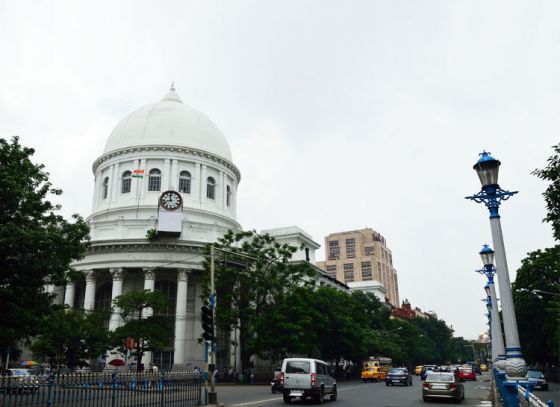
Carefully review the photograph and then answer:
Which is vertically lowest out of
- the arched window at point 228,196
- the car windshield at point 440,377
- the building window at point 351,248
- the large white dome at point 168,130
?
the car windshield at point 440,377

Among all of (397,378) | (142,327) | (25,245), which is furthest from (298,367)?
(397,378)

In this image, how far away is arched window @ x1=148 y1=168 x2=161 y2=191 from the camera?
185 ft

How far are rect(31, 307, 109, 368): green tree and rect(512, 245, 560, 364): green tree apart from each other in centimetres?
3629

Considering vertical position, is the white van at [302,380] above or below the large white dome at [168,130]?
below

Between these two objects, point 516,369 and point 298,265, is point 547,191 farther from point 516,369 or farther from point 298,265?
point 298,265

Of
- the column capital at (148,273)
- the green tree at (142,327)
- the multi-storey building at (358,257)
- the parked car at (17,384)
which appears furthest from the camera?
the multi-storey building at (358,257)

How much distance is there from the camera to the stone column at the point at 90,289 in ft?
151

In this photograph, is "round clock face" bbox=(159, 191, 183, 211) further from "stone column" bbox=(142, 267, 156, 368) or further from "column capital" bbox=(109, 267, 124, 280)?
"column capital" bbox=(109, 267, 124, 280)

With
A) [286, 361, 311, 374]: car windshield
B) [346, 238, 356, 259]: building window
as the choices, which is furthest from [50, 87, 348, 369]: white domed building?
[346, 238, 356, 259]: building window

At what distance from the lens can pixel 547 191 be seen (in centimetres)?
1645

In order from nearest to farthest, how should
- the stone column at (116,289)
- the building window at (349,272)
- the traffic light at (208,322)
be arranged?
the traffic light at (208,322), the stone column at (116,289), the building window at (349,272)

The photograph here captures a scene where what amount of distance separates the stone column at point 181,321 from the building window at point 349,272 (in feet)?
356

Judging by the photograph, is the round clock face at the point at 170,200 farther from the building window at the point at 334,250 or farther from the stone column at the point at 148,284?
the building window at the point at 334,250

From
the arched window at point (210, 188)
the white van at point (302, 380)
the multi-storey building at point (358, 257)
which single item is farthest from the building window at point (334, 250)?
the white van at point (302, 380)
